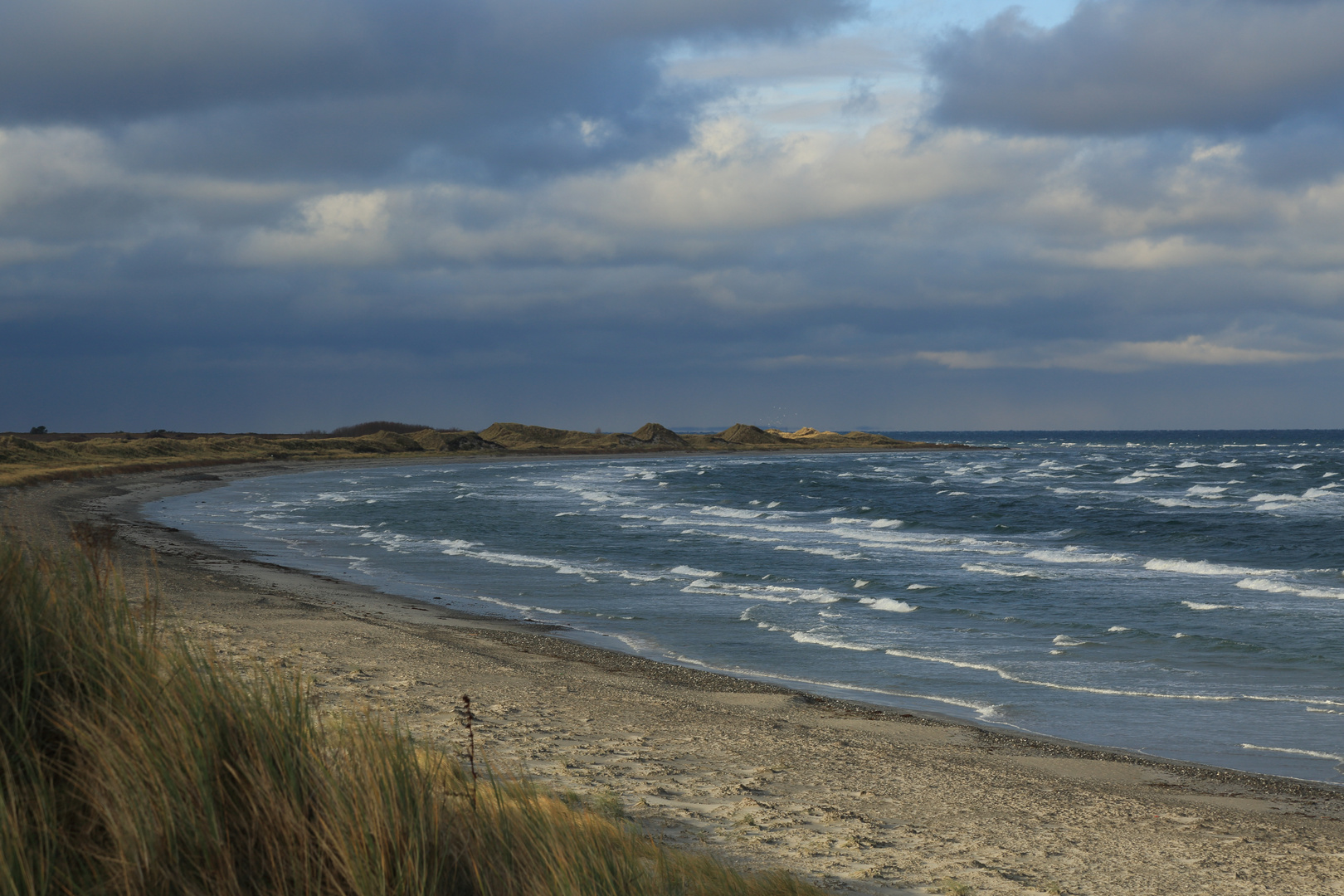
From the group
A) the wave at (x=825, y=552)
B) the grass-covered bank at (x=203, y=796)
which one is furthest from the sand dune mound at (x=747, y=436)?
the grass-covered bank at (x=203, y=796)

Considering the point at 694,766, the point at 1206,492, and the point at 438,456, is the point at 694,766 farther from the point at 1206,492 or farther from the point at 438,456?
the point at 438,456

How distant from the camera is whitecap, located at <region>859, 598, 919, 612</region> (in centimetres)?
1909

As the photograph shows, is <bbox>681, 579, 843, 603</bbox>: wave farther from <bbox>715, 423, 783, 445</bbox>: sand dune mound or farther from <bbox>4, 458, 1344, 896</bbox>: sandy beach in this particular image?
<bbox>715, 423, 783, 445</bbox>: sand dune mound

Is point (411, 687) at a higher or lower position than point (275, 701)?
lower

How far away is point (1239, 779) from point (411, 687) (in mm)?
8612

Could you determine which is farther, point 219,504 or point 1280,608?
point 219,504

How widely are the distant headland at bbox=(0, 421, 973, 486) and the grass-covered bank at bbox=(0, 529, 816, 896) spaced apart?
1933 inches

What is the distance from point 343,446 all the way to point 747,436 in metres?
69.9

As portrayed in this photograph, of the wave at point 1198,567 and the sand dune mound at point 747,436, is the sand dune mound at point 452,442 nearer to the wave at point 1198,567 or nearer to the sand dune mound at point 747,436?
the sand dune mound at point 747,436

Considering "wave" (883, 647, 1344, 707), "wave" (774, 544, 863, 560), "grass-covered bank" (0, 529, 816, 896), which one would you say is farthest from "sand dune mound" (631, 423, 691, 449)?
"grass-covered bank" (0, 529, 816, 896)

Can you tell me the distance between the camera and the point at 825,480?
2554 inches

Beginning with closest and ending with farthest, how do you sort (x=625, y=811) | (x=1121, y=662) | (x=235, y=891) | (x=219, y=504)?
(x=235, y=891)
(x=625, y=811)
(x=1121, y=662)
(x=219, y=504)

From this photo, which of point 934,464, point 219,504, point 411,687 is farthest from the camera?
point 934,464

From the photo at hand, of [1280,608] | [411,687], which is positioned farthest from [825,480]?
[411,687]
